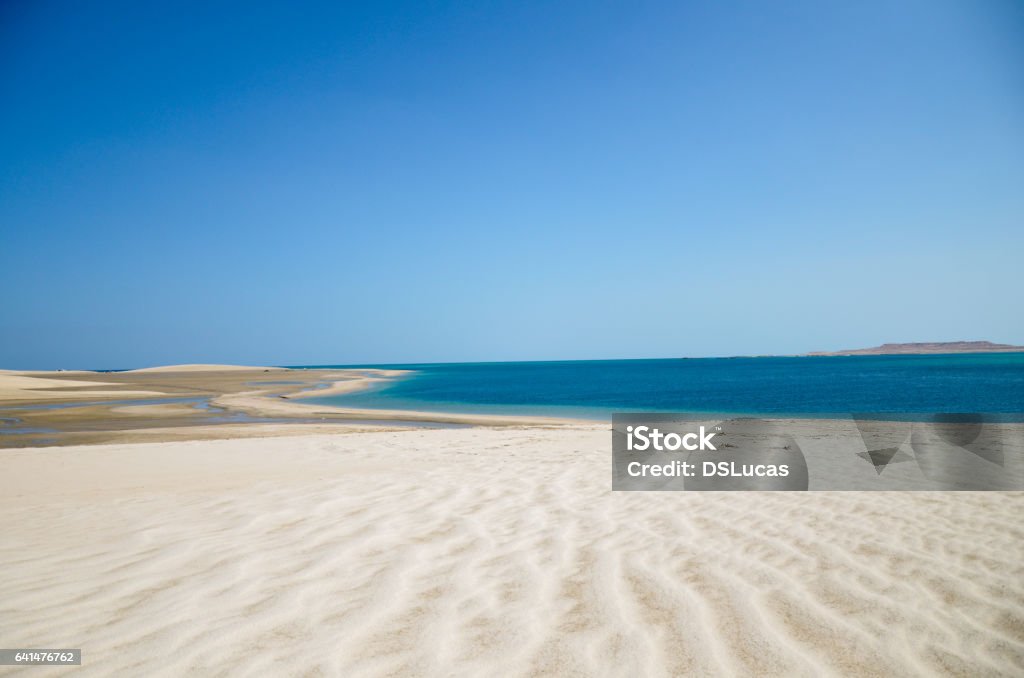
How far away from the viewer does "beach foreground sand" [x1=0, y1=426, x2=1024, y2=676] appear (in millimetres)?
2852

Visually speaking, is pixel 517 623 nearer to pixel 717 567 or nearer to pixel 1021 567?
pixel 717 567

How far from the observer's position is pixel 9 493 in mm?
6996

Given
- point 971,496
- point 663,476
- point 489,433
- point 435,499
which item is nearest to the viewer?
point 435,499

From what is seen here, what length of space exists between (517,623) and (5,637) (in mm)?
2978

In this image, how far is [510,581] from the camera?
3795mm

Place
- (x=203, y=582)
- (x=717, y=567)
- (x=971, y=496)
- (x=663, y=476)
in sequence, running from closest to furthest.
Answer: (x=203, y=582), (x=717, y=567), (x=971, y=496), (x=663, y=476)

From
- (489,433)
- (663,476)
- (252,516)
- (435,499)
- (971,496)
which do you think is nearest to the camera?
(252,516)

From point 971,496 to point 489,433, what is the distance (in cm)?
1004

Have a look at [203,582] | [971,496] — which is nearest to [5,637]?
[203,582]

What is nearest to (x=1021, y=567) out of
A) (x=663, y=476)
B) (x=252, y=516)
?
(x=663, y=476)

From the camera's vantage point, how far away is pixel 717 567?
410cm

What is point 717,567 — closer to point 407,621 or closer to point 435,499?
point 407,621

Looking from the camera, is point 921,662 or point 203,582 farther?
point 203,582

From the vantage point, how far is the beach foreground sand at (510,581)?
2.85 meters
